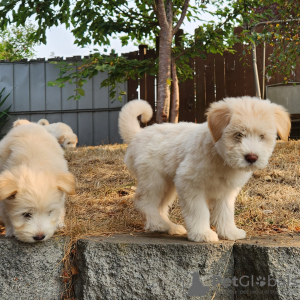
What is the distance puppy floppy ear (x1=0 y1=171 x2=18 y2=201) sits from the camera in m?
3.38

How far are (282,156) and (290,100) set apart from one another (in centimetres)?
410

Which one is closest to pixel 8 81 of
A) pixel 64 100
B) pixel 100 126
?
pixel 64 100

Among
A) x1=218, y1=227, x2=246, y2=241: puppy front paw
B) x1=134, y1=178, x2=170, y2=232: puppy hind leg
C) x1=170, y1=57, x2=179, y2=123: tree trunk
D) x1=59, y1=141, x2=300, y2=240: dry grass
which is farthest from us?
x1=170, y1=57, x2=179, y2=123: tree trunk

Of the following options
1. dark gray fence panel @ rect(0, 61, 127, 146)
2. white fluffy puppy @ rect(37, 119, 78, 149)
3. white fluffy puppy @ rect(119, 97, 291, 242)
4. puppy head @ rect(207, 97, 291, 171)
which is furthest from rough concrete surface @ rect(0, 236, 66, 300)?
dark gray fence panel @ rect(0, 61, 127, 146)

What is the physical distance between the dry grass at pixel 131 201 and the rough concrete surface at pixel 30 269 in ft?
0.85

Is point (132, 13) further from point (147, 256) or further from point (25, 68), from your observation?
point (25, 68)

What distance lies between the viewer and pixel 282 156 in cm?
650

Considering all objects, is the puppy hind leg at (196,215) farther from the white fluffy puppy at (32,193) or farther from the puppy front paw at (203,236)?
the white fluffy puppy at (32,193)

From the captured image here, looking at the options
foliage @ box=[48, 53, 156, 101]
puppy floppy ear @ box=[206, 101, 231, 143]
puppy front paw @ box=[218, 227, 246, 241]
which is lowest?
puppy front paw @ box=[218, 227, 246, 241]

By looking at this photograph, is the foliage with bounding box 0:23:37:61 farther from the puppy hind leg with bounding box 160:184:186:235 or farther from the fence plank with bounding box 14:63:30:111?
the puppy hind leg with bounding box 160:184:186:235

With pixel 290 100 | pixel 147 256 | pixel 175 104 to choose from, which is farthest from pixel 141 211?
pixel 290 100

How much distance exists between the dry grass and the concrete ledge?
32cm

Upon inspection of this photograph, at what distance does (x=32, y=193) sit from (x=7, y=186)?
0.21 meters

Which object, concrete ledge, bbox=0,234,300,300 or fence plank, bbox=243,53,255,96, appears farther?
fence plank, bbox=243,53,255,96
